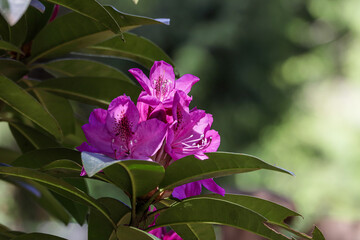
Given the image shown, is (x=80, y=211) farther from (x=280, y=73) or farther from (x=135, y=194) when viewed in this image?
(x=280, y=73)

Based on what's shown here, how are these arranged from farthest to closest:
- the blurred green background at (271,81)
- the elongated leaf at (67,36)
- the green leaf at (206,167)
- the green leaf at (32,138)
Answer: the blurred green background at (271,81) < the green leaf at (32,138) < the elongated leaf at (67,36) < the green leaf at (206,167)

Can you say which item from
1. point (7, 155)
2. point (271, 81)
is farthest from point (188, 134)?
point (271, 81)

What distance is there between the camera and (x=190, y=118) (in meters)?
0.63

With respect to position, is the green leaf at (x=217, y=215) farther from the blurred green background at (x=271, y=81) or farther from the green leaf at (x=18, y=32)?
the blurred green background at (x=271, y=81)

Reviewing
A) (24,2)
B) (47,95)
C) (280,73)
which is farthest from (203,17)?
(24,2)

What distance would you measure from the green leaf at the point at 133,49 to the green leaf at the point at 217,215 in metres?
0.31

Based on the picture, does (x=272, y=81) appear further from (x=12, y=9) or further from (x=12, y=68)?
(x=12, y=9)

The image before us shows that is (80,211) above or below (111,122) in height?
below

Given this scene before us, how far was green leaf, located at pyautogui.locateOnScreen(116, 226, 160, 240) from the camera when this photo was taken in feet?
1.81

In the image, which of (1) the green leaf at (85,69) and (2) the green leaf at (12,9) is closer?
(2) the green leaf at (12,9)

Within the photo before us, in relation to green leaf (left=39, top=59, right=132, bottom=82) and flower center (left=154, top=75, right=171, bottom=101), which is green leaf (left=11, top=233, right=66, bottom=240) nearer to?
flower center (left=154, top=75, right=171, bottom=101)

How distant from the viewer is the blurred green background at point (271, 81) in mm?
6375

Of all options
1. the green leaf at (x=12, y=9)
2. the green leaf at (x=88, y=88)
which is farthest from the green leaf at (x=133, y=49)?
the green leaf at (x=12, y=9)

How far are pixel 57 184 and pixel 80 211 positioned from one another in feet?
1.05
